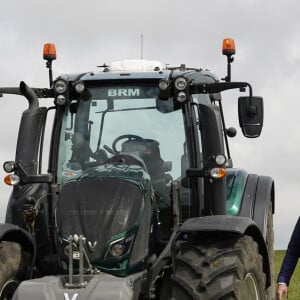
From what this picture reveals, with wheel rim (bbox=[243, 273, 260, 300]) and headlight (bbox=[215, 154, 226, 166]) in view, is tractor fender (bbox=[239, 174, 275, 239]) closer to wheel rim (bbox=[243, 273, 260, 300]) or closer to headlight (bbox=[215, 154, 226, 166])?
headlight (bbox=[215, 154, 226, 166])

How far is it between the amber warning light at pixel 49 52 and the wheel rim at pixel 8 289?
2689 mm

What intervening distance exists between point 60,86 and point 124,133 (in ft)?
2.39

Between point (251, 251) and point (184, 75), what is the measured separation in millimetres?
1904

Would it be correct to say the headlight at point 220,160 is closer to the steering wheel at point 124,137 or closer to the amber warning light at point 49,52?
the steering wheel at point 124,137

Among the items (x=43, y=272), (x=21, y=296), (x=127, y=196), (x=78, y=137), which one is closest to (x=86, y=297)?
(x=21, y=296)

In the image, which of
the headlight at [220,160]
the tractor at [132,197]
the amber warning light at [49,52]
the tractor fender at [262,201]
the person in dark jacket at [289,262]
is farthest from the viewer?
the amber warning light at [49,52]

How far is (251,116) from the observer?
26.2 feet

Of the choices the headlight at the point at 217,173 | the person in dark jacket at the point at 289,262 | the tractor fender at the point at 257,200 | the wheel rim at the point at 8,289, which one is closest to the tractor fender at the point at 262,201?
the tractor fender at the point at 257,200

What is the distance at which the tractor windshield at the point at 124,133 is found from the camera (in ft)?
26.5

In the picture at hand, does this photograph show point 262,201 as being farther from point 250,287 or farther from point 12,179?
point 12,179

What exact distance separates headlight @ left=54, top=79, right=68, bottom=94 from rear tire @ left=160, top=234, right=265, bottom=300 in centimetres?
205

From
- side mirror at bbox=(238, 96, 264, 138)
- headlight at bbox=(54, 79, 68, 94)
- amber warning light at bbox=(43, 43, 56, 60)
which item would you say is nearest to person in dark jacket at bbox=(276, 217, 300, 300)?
side mirror at bbox=(238, 96, 264, 138)

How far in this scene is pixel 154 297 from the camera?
7.23m

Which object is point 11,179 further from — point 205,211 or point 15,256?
point 205,211
